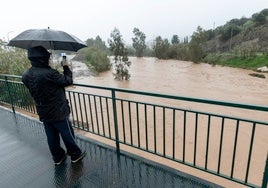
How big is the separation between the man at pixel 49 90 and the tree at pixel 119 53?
1299 centimetres

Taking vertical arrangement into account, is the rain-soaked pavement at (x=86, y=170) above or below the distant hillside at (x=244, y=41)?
below

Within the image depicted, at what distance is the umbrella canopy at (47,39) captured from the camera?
69.9 inches

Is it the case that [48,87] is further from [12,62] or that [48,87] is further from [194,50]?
[194,50]

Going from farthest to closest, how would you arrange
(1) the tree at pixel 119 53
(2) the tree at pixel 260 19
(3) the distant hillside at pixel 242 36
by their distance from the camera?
(2) the tree at pixel 260 19 < (3) the distant hillside at pixel 242 36 < (1) the tree at pixel 119 53

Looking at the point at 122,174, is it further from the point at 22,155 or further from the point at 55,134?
the point at 22,155

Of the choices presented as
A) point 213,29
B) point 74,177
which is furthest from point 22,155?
point 213,29

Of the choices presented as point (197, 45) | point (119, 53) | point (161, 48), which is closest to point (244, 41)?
point (197, 45)

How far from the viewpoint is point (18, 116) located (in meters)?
3.93

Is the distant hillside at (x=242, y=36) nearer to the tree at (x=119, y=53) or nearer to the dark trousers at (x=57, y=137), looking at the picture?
the tree at (x=119, y=53)

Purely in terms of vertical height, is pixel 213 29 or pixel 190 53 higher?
pixel 213 29

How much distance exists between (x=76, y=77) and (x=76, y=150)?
45.4 ft

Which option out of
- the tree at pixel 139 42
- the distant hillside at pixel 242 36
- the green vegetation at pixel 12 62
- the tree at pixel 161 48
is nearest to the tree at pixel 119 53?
the green vegetation at pixel 12 62

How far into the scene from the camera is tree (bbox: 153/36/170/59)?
1089 inches

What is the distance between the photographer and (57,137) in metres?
2.29
